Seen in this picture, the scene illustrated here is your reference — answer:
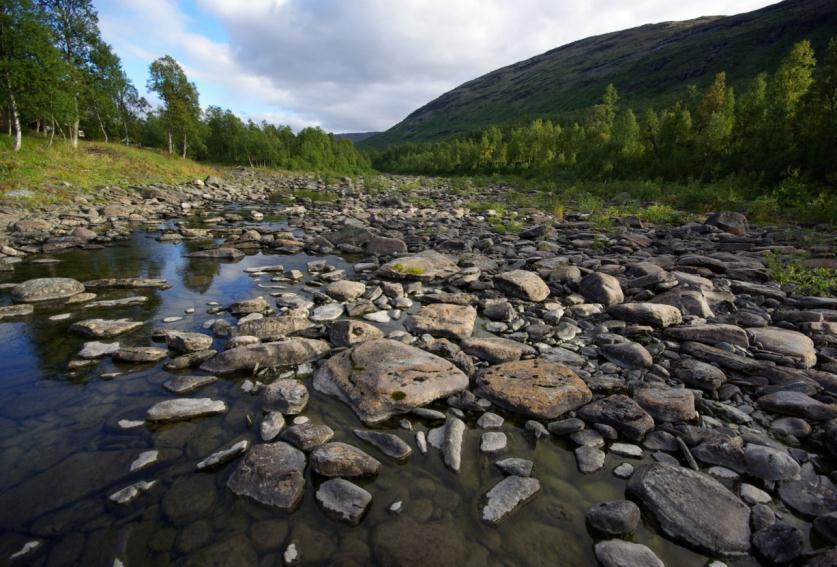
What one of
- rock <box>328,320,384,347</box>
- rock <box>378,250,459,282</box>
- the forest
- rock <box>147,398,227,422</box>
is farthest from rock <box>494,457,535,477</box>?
the forest

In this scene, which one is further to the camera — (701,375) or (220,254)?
(220,254)

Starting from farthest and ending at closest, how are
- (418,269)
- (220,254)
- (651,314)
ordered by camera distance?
(220,254), (418,269), (651,314)

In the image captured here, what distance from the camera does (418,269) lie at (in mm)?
10992

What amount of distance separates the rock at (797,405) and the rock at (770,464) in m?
1.05

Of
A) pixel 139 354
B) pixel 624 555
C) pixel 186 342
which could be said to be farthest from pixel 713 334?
pixel 139 354

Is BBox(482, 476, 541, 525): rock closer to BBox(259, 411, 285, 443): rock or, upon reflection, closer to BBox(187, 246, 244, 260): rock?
BBox(259, 411, 285, 443): rock

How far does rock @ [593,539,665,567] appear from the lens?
294 centimetres

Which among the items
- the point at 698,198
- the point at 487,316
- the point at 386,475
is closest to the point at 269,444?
the point at 386,475

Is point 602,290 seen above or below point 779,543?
above

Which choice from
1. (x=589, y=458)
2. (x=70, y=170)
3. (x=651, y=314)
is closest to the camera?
(x=589, y=458)

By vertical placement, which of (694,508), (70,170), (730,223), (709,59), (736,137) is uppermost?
(709,59)

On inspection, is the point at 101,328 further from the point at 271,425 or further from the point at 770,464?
the point at 770,464

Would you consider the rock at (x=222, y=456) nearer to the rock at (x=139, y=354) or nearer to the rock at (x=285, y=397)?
the rock at (x=285, y=397)

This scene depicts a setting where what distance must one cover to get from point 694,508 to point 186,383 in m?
6.05
